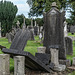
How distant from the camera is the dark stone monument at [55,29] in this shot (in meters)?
8.09

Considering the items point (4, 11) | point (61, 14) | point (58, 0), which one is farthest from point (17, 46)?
point (58, 0)

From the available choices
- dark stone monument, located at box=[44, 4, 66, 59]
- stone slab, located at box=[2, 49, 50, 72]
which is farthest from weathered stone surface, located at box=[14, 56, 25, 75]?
dark stone monument, located at box=[44, 4, 66, 59]

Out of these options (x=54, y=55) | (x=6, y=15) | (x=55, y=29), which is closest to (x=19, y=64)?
(x=54, y=55)

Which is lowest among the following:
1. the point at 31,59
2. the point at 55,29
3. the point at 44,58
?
the point at 44,58

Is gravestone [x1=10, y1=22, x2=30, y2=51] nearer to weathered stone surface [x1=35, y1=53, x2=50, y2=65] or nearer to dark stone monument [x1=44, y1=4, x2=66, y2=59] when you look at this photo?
weathered stone surface [x1=35, y1=53, x2=50, y2=65]

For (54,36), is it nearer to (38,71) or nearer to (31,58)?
(38,71)

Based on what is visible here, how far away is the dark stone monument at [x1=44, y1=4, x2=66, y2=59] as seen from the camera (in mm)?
8086

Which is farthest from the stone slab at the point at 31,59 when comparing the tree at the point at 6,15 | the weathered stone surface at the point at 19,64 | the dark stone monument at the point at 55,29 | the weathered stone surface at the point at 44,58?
the tree at the point at 6,15

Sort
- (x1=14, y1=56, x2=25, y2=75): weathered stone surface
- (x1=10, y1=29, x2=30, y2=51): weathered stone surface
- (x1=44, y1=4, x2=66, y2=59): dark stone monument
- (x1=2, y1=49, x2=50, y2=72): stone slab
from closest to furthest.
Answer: (x1=14, y1=56, x2=25, y2=75): weathered stone surface → (x1=2, y1=49, x2=50, y2=72): stone slab → (x1=10, y1=29, x2=30, y2=51): weathered stone surface → (x1=44, y1=4, x2=66, y2=59): dark stone monument

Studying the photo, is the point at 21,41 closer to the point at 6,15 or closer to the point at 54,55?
the point at 54,55

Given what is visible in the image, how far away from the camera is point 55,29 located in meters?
8.12

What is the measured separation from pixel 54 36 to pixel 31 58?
2840mm

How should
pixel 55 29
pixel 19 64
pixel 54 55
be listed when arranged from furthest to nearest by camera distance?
pixel 55 29
pixel 54 55
pixel 19 64

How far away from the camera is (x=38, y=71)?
676 centimetres
